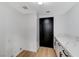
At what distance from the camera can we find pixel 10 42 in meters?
3.05

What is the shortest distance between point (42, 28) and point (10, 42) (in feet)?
8.52

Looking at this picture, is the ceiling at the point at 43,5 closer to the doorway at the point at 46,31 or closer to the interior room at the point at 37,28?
the interior room at the point at 37,28

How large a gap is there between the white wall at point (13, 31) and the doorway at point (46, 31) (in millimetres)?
1134

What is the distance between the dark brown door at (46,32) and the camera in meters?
5.01

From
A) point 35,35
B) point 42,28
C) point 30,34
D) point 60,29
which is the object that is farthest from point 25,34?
point 60,29

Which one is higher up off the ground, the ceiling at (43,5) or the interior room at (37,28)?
the ceiling at (43,5)

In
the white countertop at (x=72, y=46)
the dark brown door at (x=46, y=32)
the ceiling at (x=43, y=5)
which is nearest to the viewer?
the white countertop at (x=72, y=46)

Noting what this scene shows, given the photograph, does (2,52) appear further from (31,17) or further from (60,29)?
(60,29)

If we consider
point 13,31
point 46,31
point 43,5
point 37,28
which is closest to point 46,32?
point 46,31

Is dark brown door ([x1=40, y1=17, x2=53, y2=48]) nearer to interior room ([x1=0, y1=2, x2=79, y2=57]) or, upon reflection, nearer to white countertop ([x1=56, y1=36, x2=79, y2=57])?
interior room ([x1=0, y1=2, x2=79, y2=57])

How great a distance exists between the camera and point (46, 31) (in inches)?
202

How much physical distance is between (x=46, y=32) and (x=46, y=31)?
0.06m

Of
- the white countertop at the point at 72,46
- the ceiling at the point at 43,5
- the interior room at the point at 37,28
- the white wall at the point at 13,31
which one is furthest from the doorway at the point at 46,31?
the white countertop at the point at 72,46

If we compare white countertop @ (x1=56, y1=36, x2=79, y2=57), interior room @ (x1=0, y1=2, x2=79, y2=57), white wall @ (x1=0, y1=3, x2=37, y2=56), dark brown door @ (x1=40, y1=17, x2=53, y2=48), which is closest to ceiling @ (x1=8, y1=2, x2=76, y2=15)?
interior room @ (x1=0, y1=2, x2=79, y2=57)
